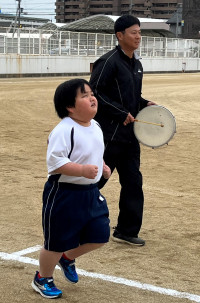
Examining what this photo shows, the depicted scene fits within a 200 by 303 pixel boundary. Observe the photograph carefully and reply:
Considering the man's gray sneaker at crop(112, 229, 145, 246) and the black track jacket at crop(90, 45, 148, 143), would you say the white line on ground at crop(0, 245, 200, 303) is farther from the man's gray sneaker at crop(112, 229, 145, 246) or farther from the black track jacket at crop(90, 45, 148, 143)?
the black track jacket at crop(90, 45, 148, 143)

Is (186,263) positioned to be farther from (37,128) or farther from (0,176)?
(37,128)

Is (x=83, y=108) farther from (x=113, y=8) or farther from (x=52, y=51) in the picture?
(x=113, y=8)

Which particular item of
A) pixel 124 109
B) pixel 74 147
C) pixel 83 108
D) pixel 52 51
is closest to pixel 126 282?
pixel 74 147

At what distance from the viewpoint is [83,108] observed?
3.75 metres

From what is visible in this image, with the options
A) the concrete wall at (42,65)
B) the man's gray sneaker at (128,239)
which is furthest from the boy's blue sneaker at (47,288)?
the concrete wall at (42,65)

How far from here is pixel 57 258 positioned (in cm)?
386

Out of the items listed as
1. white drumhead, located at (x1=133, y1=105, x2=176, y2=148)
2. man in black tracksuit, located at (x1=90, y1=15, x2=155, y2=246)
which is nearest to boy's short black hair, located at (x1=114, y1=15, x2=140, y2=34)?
man in black tracksuit, located at (x1=90, y1=15, x2=155, y2=246)

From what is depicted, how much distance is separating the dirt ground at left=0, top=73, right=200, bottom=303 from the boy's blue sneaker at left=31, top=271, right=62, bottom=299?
0.05 m

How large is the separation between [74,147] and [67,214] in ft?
1.37

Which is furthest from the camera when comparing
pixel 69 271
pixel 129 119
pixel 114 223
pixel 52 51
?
pixel 52 51

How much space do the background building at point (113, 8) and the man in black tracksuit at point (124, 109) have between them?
15756 centimetres

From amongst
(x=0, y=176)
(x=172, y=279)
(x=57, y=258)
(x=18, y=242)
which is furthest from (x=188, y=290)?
(x=0, y=176)

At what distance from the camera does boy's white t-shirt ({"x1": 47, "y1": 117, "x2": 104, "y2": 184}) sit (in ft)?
12.0

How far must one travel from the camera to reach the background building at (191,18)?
85.5 m
